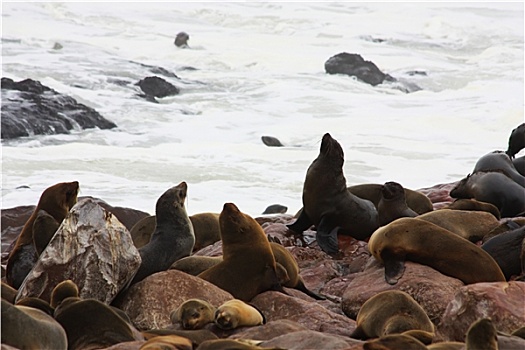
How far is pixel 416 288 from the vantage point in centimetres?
567

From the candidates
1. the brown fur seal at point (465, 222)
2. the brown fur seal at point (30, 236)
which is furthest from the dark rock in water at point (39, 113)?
the brown fur seal at point (465, 222)

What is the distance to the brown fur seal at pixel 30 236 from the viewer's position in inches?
251

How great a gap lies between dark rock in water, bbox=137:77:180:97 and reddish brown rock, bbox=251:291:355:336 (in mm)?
24333

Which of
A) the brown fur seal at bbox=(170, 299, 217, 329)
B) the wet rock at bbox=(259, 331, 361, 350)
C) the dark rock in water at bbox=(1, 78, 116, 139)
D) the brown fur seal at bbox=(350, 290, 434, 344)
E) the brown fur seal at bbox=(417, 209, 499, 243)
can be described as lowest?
the dark rock in water at bbox=(1, 78, 116, 139)

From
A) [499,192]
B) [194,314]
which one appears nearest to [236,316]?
[194,314]

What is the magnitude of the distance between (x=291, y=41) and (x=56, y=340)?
128ft

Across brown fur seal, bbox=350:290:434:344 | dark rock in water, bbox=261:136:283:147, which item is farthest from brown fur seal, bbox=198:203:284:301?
dark rock in water, bbox=261:136:283:147

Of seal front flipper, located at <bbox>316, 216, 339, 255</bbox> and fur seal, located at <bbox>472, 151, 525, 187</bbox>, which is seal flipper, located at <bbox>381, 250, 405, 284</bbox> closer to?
seal front flipper, located at <bbox>316, 216, 339, 255</bbox>

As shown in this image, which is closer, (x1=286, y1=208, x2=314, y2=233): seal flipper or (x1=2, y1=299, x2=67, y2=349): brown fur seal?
(x1=2, y1=299, x2=67, y2=349): brown fur seal

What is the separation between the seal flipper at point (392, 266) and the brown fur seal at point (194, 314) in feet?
4.60

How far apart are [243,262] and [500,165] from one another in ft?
14.5

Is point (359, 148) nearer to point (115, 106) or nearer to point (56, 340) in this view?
point (115, 106)

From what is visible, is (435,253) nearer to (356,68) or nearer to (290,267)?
(290,267)

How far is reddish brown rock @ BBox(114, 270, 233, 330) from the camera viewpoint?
5.25 m
